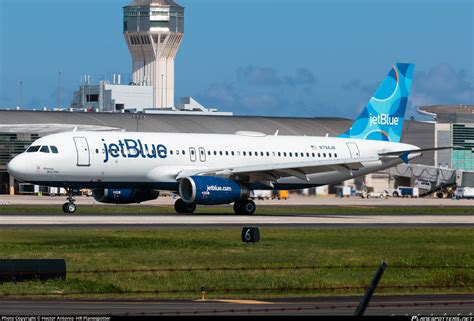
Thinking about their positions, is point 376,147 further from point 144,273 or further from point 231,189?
point 144,273

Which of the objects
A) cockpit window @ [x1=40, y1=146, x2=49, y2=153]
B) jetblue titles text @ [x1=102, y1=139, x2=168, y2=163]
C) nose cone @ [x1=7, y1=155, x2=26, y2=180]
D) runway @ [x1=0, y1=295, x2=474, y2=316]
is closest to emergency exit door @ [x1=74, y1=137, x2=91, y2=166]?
jetblue titles text @ [x1=102, y1=139, x2=168, y2=163]

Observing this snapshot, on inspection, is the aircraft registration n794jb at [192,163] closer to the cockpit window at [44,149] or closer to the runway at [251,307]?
the cockpit window at [44,149]

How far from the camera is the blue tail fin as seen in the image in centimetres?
7338

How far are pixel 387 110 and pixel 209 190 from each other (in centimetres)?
1972

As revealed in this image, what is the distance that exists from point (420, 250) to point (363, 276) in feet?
27.9

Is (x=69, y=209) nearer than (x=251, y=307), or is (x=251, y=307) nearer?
(x=251, y=307)

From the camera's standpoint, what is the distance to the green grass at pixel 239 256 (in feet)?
92.3

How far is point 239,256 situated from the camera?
35.6m

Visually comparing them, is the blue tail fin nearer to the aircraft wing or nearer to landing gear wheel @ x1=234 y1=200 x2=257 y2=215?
the aircraft wing

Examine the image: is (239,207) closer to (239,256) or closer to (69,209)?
(69,209)

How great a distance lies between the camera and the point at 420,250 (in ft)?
128

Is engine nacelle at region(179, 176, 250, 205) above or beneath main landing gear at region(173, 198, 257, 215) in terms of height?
above

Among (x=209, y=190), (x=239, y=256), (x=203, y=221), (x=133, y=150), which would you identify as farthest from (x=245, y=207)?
(x=239, y=256)

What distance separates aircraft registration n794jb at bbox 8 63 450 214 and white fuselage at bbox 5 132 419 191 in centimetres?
5
